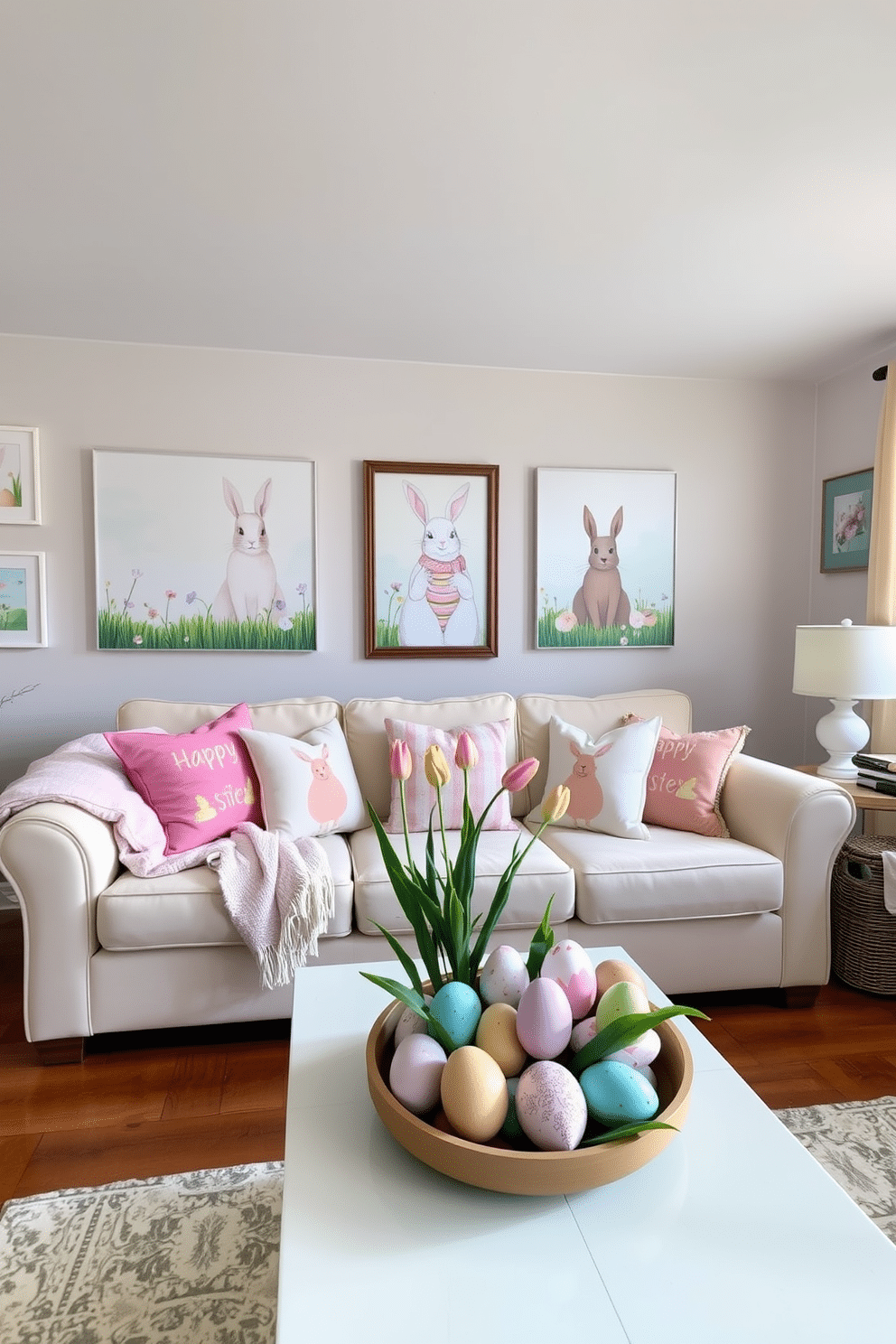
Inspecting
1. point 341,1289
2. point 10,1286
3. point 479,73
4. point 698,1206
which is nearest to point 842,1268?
→ point 698,1206

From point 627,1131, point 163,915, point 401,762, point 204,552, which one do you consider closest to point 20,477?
point 204,552

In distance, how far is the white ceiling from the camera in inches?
60.2

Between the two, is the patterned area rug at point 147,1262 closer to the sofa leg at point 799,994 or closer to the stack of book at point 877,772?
the sofa leg at point 799,994

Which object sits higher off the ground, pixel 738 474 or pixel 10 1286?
pixel 738 474

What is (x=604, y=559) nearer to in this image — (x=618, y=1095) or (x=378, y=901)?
(x=378, y=901)

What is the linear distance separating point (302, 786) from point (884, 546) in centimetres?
238

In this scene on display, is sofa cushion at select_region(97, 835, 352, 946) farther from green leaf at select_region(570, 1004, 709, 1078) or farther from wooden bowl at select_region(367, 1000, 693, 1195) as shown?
green leaf at select_region(570, 1004, 709, 1078)

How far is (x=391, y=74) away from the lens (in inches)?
64.5

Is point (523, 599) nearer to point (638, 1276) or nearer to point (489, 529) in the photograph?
point (489, 529)

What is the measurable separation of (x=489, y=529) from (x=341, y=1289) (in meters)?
2.89

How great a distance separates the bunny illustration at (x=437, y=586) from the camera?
343 cm

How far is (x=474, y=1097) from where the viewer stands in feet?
3.47

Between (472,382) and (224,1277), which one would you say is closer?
(224,1277)

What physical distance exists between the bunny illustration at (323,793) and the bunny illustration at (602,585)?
4.71 feet
